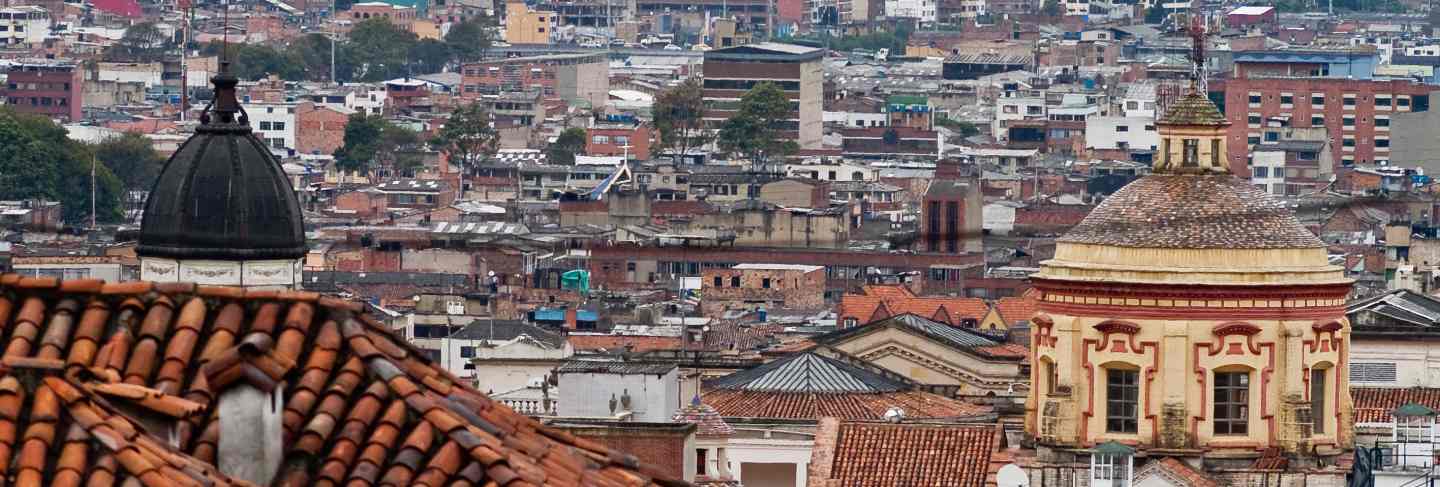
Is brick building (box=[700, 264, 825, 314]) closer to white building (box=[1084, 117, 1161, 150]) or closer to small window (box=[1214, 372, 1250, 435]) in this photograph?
small window (box=[1214, 372, 1250, 435])

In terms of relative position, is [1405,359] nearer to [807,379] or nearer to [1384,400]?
[1384,400]

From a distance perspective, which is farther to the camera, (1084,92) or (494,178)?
(1084,92)

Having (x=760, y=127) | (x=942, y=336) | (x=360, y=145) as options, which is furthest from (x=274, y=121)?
(x=942, y=336)

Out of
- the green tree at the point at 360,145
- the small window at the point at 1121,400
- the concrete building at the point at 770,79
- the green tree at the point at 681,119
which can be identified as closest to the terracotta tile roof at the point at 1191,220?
the small window at the point at 1121,400

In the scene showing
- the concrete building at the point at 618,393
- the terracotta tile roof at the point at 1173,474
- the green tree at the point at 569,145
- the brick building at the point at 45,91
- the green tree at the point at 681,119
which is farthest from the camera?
the green tree at the point at 681,119

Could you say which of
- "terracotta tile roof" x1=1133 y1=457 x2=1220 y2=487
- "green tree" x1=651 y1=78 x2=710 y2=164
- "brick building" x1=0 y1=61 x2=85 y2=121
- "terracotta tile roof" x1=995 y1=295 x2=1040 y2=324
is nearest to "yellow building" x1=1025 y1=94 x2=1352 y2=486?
"terracotta tile roof" x1=1133 y1=457 x2=1220 y2=487

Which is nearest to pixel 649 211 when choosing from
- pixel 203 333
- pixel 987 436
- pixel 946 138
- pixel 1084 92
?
pixel 946 138

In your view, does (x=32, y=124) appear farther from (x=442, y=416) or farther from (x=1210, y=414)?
(x=442, y=416)

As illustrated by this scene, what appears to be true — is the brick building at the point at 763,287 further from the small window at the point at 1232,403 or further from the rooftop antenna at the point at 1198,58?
→ the small window at the point at 1232,403
